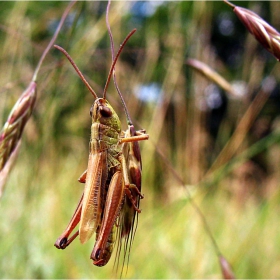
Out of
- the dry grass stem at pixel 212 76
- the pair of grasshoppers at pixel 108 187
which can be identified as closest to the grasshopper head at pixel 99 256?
the pair of grasshoppers at pixel 108 187

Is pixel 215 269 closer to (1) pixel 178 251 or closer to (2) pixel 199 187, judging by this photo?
(1) pixel 178 251

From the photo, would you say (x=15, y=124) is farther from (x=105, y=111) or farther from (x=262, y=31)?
(x=262, y=31)

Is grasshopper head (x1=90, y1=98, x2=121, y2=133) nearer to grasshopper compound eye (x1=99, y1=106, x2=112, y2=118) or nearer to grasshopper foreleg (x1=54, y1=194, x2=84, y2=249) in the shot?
grasshopper compound eye (x1=99, y1=106, x2=112, y2=118)

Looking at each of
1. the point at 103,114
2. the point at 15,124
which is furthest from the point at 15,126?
the point at 103,114

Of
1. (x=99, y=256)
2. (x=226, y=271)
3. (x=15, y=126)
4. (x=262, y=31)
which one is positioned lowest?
(x=226, y=271)

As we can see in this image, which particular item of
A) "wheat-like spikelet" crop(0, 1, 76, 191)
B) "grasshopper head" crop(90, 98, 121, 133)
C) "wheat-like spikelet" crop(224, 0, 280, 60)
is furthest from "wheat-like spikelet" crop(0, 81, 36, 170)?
"wheat-like spikelet" crop(224, 0, 280, 60)

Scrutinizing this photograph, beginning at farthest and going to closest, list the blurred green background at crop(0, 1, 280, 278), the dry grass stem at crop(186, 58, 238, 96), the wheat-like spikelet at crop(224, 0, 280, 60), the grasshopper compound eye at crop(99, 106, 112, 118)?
the blurred green background at crop(0, 1, 280, 278) → the dry grass stem at crop(186, 58, 238, 96) → the grasshopper compound eye at crop(99, 106, 112, 118) → the wheat-like spikelet at crop(224, 0, 280, 60)
